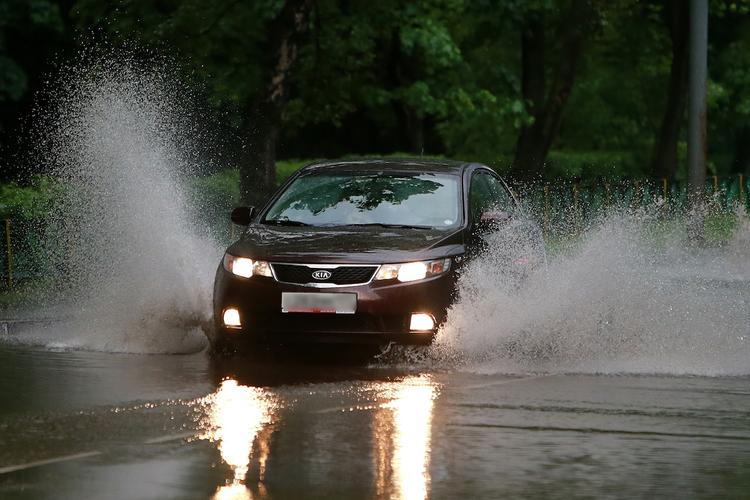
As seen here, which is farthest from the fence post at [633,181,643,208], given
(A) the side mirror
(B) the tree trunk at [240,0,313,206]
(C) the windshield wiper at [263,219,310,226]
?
(C) the windshield wiper at [263,219,310,226]

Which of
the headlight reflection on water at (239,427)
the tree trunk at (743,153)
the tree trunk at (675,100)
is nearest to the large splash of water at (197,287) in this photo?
the headlight reflection on water at (239,427)

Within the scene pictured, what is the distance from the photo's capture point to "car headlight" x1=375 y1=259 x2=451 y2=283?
12.0 m

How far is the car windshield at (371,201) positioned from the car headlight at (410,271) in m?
0.75

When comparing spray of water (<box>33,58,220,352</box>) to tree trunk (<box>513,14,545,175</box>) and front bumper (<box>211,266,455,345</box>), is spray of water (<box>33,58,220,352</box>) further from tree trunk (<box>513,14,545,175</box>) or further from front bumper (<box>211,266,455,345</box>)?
tree trunk (<box>513,14,545,175</box>)

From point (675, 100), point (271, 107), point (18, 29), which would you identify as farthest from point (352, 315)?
point (18, 29)

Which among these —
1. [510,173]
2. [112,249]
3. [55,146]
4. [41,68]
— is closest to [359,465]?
[112,249]

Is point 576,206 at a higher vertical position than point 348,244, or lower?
higher

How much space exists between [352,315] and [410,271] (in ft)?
1.72

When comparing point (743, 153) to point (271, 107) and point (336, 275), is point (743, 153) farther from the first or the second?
point (336, 275)

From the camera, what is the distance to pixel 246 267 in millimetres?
12328

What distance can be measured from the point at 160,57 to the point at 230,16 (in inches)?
73.4

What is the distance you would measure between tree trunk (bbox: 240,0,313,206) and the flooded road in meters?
14.9

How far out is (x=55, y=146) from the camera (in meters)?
20.2

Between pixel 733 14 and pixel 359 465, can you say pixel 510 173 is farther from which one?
pixel 359 465
